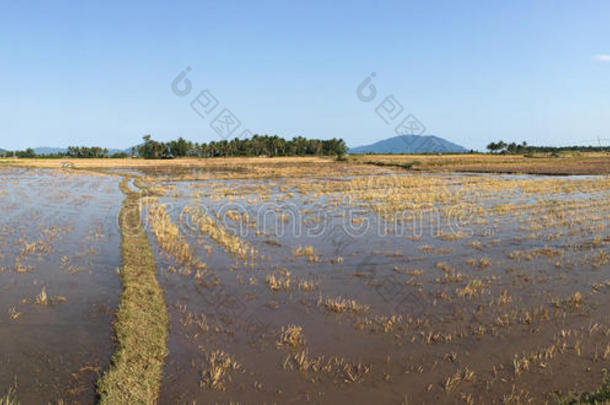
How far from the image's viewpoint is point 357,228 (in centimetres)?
1617

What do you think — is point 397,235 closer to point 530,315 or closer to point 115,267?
point 530,315

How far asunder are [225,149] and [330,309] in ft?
380

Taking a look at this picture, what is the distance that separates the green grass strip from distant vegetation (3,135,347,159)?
103512mm

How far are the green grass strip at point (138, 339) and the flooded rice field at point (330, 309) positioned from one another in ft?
0.62

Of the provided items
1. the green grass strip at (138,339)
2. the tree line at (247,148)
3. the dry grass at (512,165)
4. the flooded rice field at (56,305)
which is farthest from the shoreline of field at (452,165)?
the green grass strip at (138,339)

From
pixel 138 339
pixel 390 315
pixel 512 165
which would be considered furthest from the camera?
pixel 512 165

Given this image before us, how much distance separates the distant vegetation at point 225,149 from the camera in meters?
113

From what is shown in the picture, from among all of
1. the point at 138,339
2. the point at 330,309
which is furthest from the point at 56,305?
the point at 330,309

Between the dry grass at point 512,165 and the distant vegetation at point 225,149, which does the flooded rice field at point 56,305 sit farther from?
the distant vegetation at point 225,149

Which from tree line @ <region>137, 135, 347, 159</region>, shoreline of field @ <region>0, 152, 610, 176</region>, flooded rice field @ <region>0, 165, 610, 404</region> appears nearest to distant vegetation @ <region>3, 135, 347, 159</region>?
tree line @ <region>137, 135, 347, 159</region>

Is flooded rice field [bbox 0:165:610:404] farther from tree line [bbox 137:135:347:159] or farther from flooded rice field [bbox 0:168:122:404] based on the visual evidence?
tree line [bbox 137:135:347:159]

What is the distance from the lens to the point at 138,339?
21.6 feet

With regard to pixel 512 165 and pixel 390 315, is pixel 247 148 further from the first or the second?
pixel 390 315

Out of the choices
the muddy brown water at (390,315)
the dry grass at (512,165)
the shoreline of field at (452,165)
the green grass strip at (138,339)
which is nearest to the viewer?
the green grass strip at (138,339)
